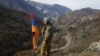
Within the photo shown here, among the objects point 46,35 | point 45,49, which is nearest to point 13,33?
point 45,49

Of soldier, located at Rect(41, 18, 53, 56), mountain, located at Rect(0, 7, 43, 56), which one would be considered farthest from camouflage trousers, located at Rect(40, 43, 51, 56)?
mountain, located at Rect(0, 7, 43, 56)

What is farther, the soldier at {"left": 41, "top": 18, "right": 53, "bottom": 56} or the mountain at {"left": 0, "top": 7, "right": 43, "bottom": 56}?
the mountain at {"left": 0, "top": 7, "right": 43, "bottom": 56}

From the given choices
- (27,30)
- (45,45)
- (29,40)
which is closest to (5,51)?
(29,40)

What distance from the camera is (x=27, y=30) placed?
5197 inches

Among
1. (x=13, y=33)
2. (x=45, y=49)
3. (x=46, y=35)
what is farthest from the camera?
(x=13, y=33)

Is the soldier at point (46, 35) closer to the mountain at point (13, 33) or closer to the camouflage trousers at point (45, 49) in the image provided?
the camouflage trousers at point (45, 49)

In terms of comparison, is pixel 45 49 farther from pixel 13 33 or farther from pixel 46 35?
pixel 13 33

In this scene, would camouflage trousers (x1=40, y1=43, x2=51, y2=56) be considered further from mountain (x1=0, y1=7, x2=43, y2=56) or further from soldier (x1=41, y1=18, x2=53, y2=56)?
mountain (x1=0, y1=7, x2=43, y2=56)

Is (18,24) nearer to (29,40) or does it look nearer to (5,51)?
(29,40)

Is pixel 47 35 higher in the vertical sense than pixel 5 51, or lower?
higher

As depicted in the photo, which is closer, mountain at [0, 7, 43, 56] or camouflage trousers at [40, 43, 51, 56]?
camouflage trousers at [40, 43, 51, 56]

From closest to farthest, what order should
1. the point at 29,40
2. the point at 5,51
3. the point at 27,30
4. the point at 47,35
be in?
the point at 47,35 → the point at 5,51 → the point at 29,40 → the point at 27,30

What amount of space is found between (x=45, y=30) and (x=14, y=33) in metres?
102

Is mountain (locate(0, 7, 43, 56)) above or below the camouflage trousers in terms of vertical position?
below
